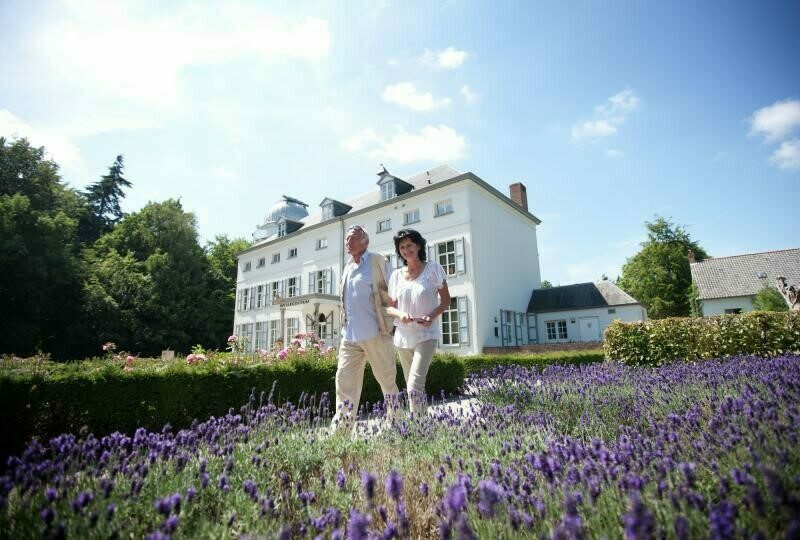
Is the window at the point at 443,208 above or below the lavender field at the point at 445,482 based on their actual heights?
above

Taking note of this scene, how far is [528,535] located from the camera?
5.00ft

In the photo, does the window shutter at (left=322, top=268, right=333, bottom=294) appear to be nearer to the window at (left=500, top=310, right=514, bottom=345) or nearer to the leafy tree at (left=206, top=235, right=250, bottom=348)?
the window at (left=500, top=310, right=514, bottom=345)

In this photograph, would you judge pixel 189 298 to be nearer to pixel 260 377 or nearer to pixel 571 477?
pixel 260 377

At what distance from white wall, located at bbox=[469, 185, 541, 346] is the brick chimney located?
774 mm

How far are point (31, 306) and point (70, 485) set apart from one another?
26.5 metres

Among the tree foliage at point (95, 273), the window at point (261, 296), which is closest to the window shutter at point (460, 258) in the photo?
the window at point (261, 296)

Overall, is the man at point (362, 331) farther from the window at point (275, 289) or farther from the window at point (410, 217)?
the window at point (275, 289)

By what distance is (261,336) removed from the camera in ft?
89.4

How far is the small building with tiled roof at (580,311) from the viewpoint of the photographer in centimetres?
1902

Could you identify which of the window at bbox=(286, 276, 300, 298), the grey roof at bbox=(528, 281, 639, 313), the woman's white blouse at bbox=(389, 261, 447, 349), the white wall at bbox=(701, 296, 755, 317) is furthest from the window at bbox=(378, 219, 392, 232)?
the white wall at bbox=(701, 296, 755, 317)

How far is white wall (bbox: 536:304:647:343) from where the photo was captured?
61.2ft

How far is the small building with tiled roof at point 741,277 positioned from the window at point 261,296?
28319 mm

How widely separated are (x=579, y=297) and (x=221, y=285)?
96.6 feet

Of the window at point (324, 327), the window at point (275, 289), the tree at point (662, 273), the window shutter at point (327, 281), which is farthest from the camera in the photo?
the tree at point (662, 273)
